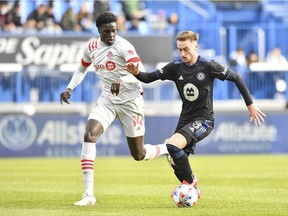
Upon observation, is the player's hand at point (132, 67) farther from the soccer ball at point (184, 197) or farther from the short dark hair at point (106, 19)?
the soccer ball at point (184, 197)

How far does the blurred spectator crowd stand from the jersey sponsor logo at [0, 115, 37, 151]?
133 inches

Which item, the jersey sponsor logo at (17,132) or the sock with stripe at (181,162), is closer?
the sock with stripe at (181,162)

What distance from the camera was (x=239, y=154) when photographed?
2638 centimetres

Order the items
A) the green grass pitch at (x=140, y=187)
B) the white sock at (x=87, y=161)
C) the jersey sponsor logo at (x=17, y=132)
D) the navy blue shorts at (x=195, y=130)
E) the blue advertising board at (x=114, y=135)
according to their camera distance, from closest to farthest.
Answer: the green grass pitch at (x=140, y=187) → the white sock at (x=87, y=161) → the navy blue shorts at (x=195, y=130) → the jersey sponsor logo at (x=17, y=132) → the blue advertising board at (x=114, y=135)

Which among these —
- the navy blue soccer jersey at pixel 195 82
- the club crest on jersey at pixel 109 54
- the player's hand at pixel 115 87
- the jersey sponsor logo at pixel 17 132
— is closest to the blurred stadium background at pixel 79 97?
the jersey sponsor logo at pixel 17 132

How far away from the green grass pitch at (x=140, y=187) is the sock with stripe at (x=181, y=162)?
1.42 feet

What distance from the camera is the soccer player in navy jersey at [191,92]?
11055 mm

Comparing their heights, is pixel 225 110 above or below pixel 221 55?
below

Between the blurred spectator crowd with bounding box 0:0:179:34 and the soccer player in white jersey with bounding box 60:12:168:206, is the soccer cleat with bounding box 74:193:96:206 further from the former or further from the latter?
the blurred spectator crowd with bounding box 0:0:179:34

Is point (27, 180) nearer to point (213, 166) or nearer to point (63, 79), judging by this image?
point (213, 166)

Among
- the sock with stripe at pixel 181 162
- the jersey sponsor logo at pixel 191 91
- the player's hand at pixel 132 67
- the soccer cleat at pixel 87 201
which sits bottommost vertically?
the soccer cleat at pixel 87 201

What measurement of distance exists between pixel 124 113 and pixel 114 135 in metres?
14.1

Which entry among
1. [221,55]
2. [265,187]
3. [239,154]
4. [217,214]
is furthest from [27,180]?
[221,55]

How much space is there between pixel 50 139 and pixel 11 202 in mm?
14237
